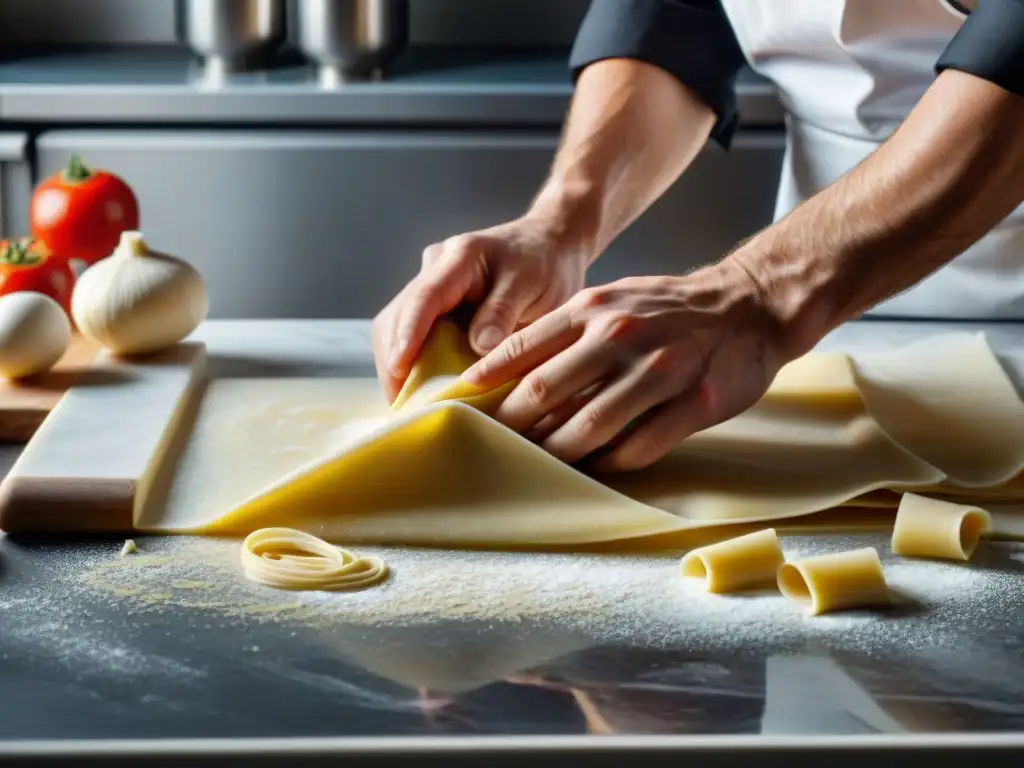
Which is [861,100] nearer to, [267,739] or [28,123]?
[267,739]

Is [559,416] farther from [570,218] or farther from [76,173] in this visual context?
[76,173]

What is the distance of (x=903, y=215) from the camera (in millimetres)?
1062

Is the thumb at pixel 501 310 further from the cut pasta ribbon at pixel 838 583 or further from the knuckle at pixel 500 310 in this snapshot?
the cut pasta ribbon at pixel 838 583

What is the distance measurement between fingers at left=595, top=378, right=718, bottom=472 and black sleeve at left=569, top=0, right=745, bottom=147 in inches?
24.7

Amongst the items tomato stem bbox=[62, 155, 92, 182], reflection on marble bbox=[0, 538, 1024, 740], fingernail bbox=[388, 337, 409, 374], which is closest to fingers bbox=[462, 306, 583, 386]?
fingernail bbox=[388, 337, 409, 374]

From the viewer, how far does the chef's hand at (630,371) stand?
38.3 inches

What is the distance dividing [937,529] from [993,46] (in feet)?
1.32

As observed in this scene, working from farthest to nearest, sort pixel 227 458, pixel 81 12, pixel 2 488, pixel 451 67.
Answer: pixel 81 12 → pixel 451 67 → pixel 227 458 → pixel 2 488

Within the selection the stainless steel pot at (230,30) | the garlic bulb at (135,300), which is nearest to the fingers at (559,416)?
the garlic bulb at (135,300)

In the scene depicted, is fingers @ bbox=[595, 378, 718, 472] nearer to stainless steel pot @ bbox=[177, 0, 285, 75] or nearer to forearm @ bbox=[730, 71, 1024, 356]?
forearm @ bbox=[730, 71, 1024, 356]

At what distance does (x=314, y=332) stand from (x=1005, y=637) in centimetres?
79

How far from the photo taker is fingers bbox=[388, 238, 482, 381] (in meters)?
1.12

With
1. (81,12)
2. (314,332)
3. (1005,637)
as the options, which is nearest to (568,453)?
(1005,637)

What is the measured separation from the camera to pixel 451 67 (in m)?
2.43
